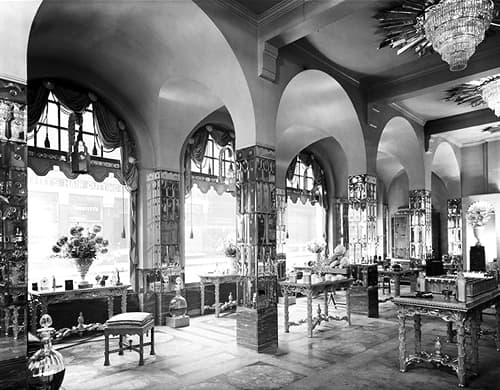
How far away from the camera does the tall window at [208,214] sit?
29.1ft

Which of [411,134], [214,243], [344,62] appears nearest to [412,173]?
[411,134]

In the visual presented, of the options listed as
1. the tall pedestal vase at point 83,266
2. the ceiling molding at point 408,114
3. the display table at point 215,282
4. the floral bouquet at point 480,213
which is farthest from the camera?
the floral bouquet at point 480,213

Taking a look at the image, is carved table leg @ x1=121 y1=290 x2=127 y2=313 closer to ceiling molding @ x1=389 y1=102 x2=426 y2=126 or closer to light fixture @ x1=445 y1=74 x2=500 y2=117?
light fixture @ x1=445 y1=74 x2=500 y2=117

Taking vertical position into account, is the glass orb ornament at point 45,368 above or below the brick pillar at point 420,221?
below

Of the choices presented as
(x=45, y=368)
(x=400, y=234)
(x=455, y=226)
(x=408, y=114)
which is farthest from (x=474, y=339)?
(x=400, y=234)

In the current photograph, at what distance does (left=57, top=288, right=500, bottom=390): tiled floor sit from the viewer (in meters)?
4.30

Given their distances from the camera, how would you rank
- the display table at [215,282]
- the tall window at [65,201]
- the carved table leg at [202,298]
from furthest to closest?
the carved table leg at [202,298] → the display table at [215,282] → the tall window at [65,201]

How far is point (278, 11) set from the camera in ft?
18.2

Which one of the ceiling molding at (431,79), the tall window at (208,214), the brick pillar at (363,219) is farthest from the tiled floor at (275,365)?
the ceiling molding at (431,79)

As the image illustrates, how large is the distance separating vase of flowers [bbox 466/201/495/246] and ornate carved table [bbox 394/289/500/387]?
7966mm

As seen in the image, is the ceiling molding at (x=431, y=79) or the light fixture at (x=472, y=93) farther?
the ceiling molding at (x=431, y=79)

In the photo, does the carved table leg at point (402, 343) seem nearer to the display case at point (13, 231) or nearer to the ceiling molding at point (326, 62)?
the display case at point (13, 231)

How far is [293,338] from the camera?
6176 mm

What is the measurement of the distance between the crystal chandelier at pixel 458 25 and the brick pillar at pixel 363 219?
13.0 feet
